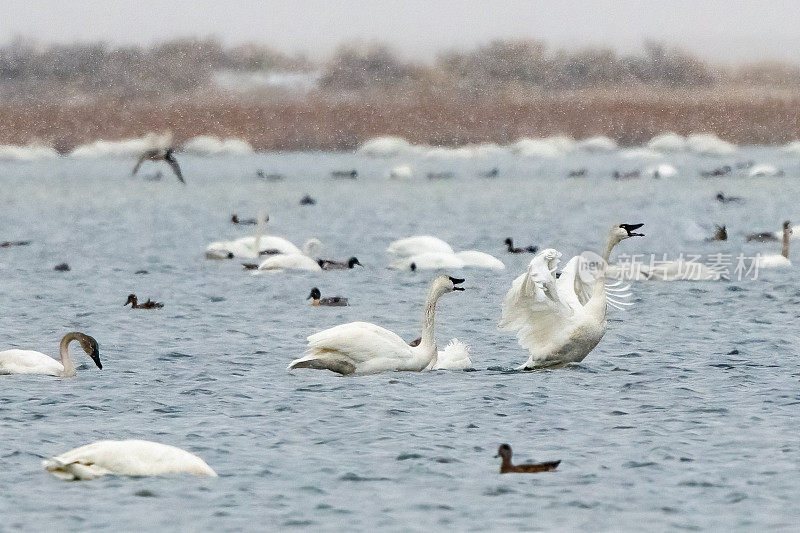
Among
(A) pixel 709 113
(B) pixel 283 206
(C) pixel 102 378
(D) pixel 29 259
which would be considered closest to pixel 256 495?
(C) pixel 102 378

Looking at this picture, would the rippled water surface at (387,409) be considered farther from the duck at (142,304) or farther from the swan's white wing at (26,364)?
the duck at (142,304)

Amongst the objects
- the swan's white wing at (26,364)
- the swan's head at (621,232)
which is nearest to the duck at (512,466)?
the swan's head at (621,232)

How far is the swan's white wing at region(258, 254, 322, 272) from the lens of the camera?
2391cm

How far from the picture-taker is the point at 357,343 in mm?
13820

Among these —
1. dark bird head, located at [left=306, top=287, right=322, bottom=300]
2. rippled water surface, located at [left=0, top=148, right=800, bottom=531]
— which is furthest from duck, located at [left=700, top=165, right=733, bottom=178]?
dark bird head, located at [left=306, top=287, right=322, bottom=300]

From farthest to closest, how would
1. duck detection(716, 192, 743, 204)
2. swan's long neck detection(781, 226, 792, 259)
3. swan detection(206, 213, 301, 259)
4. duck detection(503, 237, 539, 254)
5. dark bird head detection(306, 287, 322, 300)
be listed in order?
duck detection(716, 192, 743, 204)
duck detection(503, 237, 539, 254)
swan detection(206, 213, 301, 259)
swan's long neck detection(781, 226, 792, 259)
dark bird head detection(306, 287, 322, 300)

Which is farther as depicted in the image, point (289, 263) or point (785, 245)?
point (785, 245)

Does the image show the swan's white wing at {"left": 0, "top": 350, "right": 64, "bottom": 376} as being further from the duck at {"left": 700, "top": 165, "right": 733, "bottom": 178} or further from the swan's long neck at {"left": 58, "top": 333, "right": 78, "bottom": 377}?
the duck at {"left": 700, "top": 165, "right": 733, "bottom": 178}

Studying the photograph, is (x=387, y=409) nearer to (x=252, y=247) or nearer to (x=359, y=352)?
(x=359, y=352)

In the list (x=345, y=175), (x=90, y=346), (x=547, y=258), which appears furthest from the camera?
(x=345, y=175)

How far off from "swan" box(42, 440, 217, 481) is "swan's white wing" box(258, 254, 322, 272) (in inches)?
541

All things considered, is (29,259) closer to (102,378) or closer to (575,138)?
(102,378)

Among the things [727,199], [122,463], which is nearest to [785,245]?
[122,463]

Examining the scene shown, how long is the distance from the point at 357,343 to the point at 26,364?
291 cm
